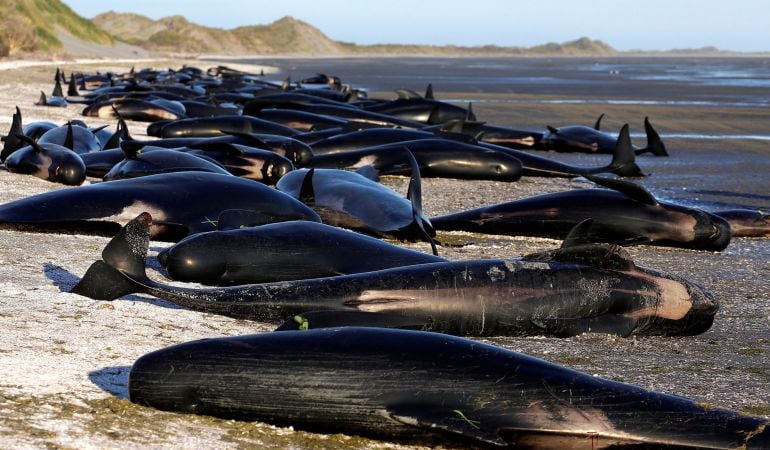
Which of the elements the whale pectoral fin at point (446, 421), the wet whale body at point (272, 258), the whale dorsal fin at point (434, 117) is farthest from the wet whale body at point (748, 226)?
the whale dorsal fin at point (434, 117)

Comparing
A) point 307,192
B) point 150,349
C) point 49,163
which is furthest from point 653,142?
point 150,349

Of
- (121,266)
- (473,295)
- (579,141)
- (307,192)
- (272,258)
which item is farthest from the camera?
(579,141)

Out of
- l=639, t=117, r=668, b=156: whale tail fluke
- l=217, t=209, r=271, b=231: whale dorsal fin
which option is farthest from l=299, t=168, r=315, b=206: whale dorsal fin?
l=639, t=117, r=668, b=156: whale tail fluke

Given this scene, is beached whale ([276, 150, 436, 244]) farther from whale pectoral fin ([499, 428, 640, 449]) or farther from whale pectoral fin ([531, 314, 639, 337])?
whale pectoral fin ([499, 428, 640, 449])

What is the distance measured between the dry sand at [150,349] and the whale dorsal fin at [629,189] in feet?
1.36

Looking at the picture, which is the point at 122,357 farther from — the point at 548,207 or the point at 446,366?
the point at 548,207

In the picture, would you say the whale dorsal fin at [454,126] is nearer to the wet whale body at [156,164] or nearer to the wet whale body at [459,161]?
the wet whale body at [459,161]

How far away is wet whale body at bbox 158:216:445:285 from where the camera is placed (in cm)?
521

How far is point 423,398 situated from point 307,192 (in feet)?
13.7

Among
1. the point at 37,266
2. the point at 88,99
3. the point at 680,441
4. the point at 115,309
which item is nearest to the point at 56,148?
the point at 37,266

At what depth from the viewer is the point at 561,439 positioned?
10.6 ft

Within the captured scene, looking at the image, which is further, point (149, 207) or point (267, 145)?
point (267, 145)

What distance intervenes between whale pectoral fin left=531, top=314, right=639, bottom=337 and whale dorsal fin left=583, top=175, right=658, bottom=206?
86.7 inches

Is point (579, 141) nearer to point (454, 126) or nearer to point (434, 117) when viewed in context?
point (454, 126)
